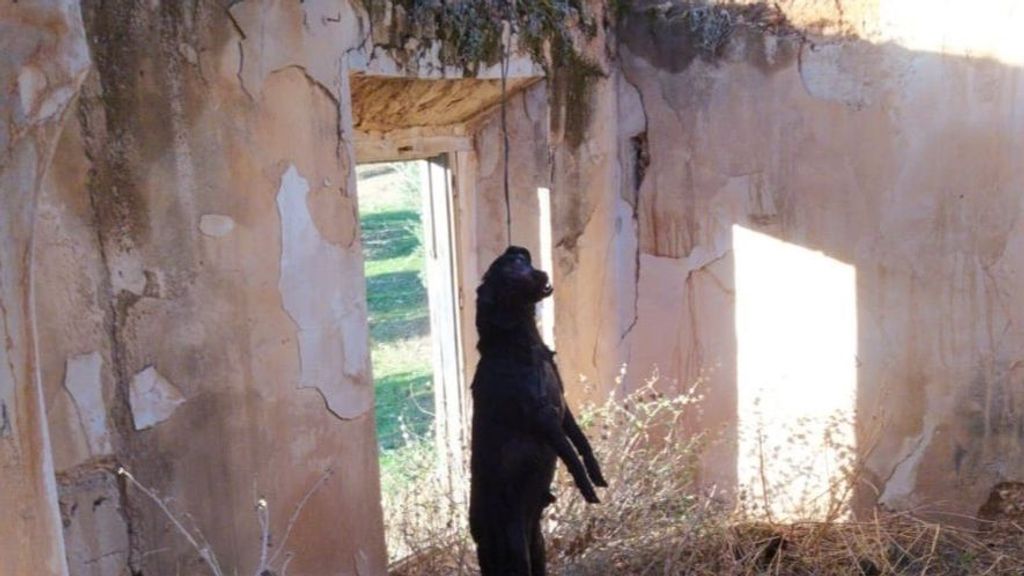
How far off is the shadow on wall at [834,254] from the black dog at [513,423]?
192 cm

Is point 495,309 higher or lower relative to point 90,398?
higher

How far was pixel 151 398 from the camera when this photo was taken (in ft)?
10.0

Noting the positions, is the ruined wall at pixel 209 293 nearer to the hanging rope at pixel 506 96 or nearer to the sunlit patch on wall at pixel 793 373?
the hanging rope at pixel 506 96

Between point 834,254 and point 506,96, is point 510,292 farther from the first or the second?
point 834,254

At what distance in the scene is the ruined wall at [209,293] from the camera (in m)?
2.89

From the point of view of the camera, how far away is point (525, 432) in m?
3.13

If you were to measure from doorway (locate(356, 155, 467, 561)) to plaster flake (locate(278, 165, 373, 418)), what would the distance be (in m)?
0.91

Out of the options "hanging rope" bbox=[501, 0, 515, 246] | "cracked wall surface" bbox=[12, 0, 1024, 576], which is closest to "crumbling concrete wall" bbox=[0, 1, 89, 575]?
"cracked wall surface" bbox=[12, 0, 1024, 576]

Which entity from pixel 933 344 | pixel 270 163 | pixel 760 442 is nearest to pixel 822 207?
pixel 933 344

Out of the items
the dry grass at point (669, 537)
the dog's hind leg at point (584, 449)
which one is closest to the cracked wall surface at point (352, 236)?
the dry grass at point (669, 537)

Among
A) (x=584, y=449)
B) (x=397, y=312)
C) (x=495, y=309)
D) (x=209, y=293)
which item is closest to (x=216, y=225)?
(x=209, y=293)

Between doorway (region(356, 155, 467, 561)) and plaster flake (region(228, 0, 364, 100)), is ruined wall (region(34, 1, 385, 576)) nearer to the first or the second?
plaster flake (region(228, 0, 364, 100))

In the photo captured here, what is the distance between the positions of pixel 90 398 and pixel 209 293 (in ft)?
1.62

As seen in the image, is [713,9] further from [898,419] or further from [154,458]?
[154,458]
